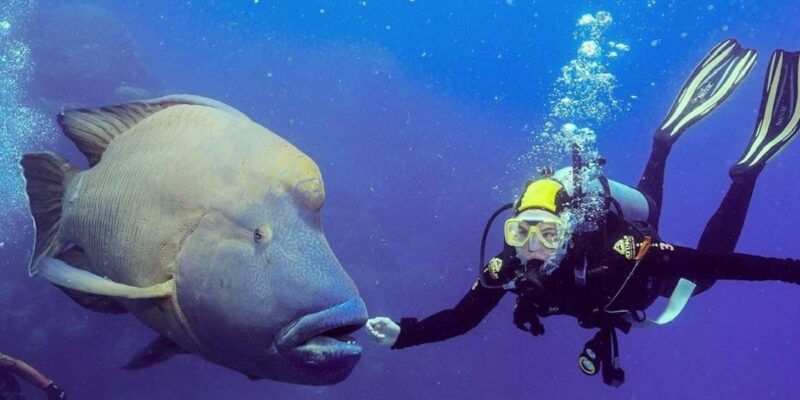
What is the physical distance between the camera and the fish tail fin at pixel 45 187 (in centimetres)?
310

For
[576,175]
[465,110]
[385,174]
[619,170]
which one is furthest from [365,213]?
[619,170]

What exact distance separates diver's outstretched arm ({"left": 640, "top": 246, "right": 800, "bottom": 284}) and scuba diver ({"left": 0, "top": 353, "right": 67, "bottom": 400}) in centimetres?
866

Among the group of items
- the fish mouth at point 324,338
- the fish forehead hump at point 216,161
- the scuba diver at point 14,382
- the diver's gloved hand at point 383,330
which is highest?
the fish forehead hump at point 216,161

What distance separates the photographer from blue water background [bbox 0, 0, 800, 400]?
→ 1584 centimetres

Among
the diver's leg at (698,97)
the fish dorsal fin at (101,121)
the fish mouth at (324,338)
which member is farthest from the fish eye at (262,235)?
the diver's leg at (698,97)

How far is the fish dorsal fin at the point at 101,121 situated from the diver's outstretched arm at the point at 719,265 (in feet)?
12.8

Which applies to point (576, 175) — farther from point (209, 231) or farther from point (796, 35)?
point (796, 35)

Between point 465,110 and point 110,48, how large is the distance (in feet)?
196

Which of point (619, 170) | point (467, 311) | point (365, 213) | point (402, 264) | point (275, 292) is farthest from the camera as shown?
point (619, 170)

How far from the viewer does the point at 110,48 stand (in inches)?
1064

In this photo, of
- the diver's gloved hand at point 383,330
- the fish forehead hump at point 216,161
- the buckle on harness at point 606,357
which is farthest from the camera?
the buckle on harness at point 606,357

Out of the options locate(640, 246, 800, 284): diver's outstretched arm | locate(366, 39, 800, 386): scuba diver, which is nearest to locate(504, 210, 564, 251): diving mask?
locate(366, 39, 800, 386): scuba diver

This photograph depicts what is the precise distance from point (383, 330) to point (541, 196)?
199 centimetres

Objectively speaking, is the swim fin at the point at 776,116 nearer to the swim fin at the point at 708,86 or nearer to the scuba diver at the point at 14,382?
the swim fin at the point at 708,86
